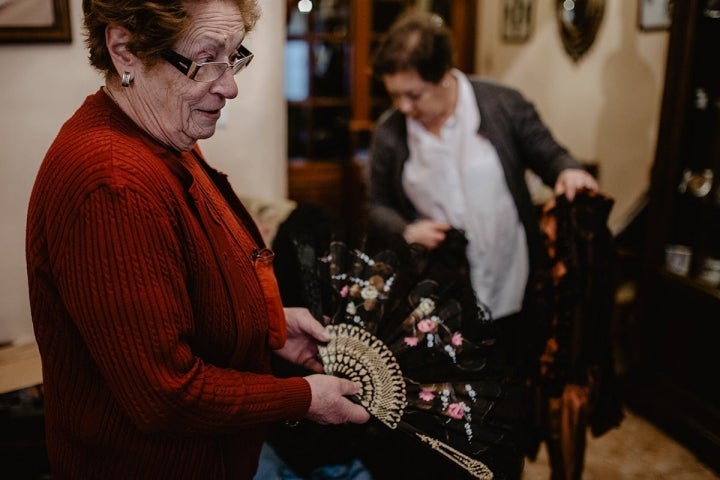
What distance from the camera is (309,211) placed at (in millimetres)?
2240

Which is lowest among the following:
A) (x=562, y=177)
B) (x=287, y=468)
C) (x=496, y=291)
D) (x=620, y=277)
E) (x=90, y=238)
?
(x=620, y=277)

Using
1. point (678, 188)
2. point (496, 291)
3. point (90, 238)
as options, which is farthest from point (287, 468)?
point (678, 188)

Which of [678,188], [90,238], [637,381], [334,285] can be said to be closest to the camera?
[90,238]

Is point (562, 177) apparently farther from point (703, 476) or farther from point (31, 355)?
point (31, 355)

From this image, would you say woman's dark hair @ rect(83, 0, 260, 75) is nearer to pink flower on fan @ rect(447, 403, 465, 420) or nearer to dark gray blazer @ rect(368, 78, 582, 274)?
pink flower on fan @ rect(447, 403, 465, 420)

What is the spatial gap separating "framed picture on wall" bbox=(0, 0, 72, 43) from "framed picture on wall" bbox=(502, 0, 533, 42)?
300cm

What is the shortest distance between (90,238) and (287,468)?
81cm

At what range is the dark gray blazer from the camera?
202 cm

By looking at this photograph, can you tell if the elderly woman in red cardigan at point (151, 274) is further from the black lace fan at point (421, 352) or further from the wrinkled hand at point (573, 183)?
the wrinkled hand at point (573, 183)

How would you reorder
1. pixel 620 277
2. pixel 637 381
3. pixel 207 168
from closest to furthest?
pixel 207 168 < pixel 637 381 < pixel 620 277

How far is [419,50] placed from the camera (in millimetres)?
1993

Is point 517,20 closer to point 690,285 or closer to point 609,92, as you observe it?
point 609,92

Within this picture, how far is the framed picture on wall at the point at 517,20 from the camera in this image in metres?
4.24

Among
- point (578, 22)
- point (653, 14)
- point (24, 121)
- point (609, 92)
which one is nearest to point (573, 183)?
point (24, 121)
